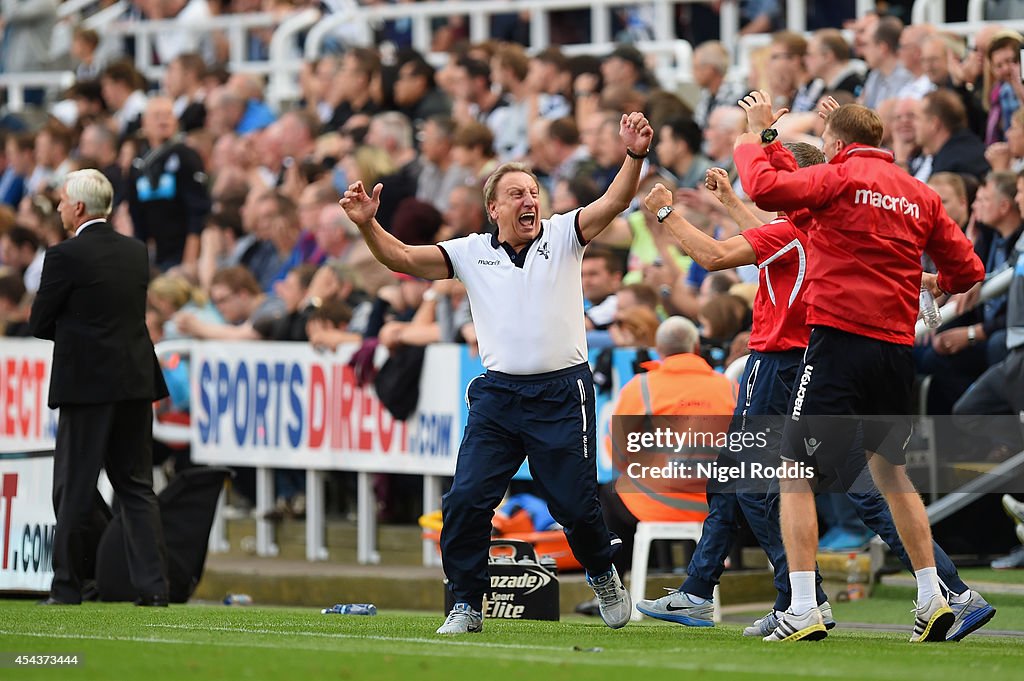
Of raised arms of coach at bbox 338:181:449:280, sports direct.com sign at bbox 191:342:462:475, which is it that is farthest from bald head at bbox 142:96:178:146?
raised arms of coach at bbox 338:181:449:280

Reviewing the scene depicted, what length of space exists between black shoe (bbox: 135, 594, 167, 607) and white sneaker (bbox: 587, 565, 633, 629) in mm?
2975

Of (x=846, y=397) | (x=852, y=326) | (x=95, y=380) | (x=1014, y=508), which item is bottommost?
(x=1014, y=508)

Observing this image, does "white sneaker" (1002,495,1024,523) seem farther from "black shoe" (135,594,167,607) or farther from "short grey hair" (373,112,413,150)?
"short grey hair" (373,112,413,150)

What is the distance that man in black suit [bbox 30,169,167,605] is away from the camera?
11.3 m

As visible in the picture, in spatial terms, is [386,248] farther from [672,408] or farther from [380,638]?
[672,408]

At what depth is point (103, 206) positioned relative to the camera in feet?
37.9

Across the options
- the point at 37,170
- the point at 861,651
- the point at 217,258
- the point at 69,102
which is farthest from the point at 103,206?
the point at 69,102

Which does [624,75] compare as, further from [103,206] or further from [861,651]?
[861,651]

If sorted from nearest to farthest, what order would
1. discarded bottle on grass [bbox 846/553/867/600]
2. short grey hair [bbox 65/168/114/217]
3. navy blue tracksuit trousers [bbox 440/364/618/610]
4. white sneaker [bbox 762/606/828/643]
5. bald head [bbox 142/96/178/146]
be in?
white sneaker [bbox 762/606/828/643]
navy blue tracksuit trousers [bbox 440/364/618/610]
short grey hair [bbox 65/168/114/217]
discarded bottle on grass [bbox 846/553/867/600]
bald head [bbox 142/96/178/146]

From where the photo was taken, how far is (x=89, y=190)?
11.5 metres

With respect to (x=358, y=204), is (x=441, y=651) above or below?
below

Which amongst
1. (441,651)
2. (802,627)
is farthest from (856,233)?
(441,651)

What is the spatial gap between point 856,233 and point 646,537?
12.6 ft

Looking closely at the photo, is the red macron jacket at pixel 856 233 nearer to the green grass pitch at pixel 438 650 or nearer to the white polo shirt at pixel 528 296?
the white polo shirt at pixel 528 296
